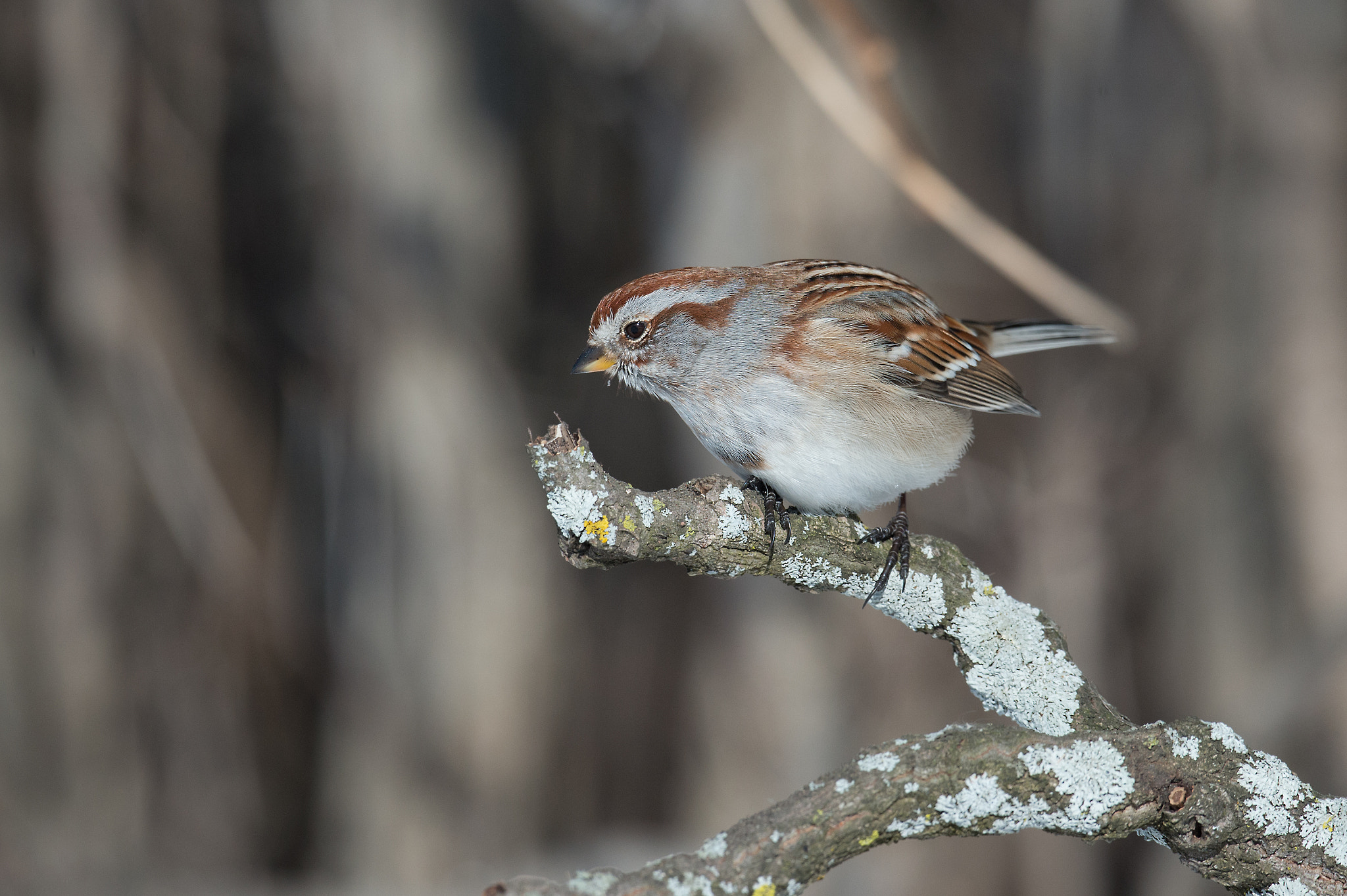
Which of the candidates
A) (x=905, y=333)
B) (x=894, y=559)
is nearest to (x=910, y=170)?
(x=905, y=333)

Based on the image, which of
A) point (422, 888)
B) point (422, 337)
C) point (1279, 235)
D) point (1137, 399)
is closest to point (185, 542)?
point (422, 337)

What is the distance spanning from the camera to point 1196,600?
4.59m

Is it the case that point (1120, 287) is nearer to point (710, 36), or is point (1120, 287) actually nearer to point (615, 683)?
point (710, 36)

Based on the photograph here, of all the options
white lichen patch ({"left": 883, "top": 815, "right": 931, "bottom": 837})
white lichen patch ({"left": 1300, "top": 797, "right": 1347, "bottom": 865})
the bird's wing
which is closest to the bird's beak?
the bird's wing

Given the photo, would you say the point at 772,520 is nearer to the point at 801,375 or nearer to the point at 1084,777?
the point at 1084,777

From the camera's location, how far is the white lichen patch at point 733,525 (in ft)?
4.61

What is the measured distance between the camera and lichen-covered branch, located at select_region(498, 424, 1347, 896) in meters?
1.18

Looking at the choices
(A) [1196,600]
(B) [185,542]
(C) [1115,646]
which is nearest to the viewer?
(B) [185,542]

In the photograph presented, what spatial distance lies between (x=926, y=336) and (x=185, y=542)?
2967mm

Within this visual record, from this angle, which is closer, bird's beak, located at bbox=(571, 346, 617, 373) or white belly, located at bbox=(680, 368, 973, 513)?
white belly, located at bbox=(680, 368, 973, 513)

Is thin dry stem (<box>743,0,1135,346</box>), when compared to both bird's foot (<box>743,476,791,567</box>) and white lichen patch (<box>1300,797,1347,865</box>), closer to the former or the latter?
bird's foot (<box>743,476,791,567</box>)

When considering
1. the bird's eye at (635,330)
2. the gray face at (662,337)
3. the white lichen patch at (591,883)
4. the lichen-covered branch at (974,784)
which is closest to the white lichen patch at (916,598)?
the lichen-covered branch at (974,784)

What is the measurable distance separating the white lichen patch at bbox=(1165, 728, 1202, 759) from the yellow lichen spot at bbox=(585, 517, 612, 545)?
82 cm

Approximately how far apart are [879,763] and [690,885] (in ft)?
1.00
